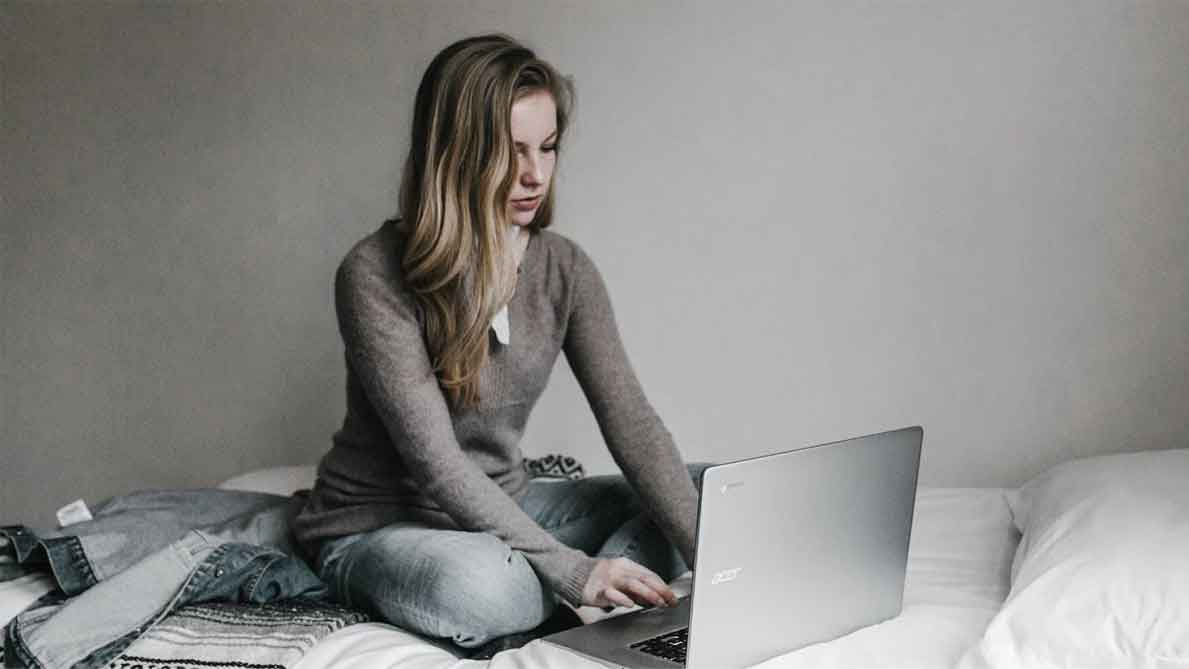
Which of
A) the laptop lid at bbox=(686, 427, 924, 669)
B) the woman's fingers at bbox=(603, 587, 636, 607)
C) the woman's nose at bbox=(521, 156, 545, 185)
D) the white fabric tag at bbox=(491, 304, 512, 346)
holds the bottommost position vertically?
the woman's fingers at bbox=(603, 587, 636, 607)

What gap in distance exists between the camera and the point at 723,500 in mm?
1104

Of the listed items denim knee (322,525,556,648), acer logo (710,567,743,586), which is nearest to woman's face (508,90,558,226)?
denim knee (322,525,556,648)

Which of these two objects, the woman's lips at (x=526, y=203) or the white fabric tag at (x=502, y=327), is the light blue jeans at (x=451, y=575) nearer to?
the white fabric tag at (x=502, y=327)

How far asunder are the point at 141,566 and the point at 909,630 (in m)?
0.88

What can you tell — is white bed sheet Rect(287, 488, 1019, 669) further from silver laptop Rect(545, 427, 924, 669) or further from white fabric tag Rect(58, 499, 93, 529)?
white fabric tag Rect(58, 499, 93, 529)

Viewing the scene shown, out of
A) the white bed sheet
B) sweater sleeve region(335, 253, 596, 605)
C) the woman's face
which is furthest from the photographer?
the woman's face

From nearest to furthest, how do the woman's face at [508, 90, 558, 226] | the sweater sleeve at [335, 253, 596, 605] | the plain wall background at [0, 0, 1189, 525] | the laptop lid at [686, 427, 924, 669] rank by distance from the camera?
the laptop lid at [686, 427, 924, 669], the sweater sleeve at [335, 253, 596, 605], the woman's face at [508, 90, 558, 226], the plain wall background at [0, 0, 1189, 525]

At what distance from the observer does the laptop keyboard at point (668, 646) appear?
4.06 ft

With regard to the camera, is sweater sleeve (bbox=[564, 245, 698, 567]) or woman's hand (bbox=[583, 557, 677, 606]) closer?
woman's hand (bbox=[583, 557, 677, 606])

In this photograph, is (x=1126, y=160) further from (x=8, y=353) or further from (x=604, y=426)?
(x=8, y=353)

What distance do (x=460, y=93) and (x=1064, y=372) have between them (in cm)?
109

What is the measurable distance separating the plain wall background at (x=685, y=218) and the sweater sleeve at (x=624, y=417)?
0.50 metres

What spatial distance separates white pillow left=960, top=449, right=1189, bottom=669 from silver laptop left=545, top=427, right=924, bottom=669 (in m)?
0.14

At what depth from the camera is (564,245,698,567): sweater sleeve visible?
162 cm
